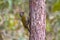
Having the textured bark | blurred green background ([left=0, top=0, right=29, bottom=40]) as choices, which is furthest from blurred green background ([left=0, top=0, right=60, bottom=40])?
the textured bark

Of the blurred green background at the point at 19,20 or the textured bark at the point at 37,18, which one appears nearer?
the textured bark at the point at 37,18

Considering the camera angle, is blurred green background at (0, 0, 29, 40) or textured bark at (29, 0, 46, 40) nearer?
textured bark at (29, 0, 46, 40)

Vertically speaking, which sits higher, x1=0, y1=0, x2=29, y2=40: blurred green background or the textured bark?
the textured bark

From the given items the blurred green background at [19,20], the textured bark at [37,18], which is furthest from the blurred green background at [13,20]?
the textured bark at [37,18]

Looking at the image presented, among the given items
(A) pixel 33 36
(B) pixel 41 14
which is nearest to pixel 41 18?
(B) pixel 41 14

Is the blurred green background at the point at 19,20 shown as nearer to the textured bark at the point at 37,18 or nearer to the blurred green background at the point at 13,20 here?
the blurred green background at the point at 13,20

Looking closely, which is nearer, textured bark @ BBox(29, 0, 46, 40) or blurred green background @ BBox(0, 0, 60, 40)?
textured bark @ BBox(29, 0, 46, 40)

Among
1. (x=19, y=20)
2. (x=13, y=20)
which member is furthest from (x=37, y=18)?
(x=19, y=20)

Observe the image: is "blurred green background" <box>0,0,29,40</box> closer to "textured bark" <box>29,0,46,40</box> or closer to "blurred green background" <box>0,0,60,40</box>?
"blurred green background" <box>0,0,60,40</box>
